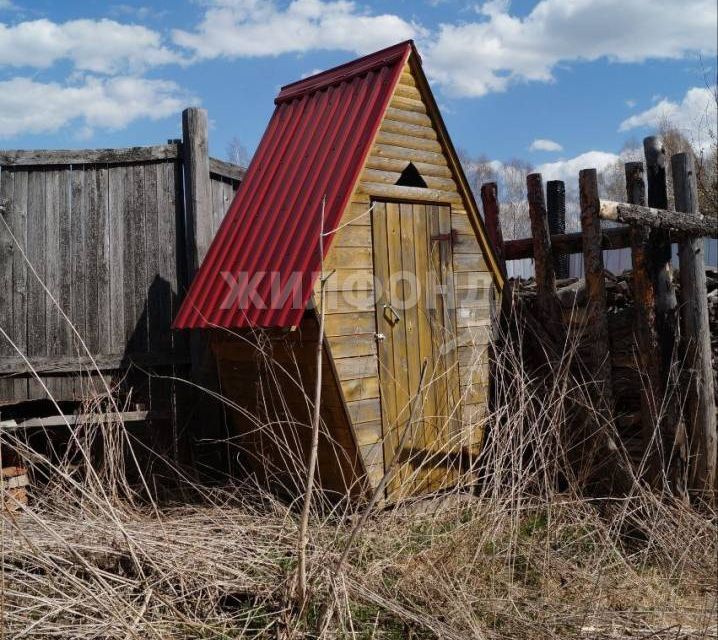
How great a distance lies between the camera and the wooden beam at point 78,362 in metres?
6.23

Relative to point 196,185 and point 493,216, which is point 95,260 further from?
point 493,216

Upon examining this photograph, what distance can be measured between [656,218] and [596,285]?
719 millimetres

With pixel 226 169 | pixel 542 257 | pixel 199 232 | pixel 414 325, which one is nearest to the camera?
pixel 414 325

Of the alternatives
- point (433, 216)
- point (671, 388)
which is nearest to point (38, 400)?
point (433, 216)

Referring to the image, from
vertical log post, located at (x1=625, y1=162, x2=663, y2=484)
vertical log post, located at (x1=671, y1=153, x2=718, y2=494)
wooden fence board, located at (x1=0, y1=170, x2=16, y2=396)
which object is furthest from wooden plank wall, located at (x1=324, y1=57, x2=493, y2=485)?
wooden fence board, located at (x1=0, y1=170, x2=16, y2=396)

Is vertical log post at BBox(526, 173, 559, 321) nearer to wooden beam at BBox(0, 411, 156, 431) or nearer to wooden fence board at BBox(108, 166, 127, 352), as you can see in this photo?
wooden beam at BBox(0, 411, 156, 431)

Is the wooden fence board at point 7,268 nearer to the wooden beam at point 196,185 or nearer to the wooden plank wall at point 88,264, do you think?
the wooden plank wall at point 88,264

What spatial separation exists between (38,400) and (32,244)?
1349 mm

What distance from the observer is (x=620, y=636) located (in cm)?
396

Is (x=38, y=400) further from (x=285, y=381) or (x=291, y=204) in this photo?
(x=291, y=204)

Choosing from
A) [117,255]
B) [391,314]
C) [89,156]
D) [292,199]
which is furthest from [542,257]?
[89,156]

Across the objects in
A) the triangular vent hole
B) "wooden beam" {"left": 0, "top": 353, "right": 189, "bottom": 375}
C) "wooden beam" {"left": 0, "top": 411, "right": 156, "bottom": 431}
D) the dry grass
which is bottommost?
the dry grass

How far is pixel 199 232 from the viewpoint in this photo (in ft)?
22.2

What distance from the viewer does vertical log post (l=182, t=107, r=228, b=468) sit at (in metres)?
6.75
